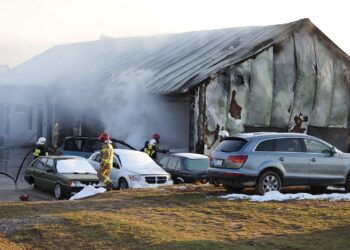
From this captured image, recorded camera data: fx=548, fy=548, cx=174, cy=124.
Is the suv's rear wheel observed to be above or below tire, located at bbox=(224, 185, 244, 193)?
below

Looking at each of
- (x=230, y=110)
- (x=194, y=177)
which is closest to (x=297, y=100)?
(x=230, y=110)

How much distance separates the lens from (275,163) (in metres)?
12.6

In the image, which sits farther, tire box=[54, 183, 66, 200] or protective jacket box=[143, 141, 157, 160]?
protective jacket box=[143, 141, 157, 160]

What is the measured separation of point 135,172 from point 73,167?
1899mm

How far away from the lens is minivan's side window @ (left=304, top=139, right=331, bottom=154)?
13.3 metres

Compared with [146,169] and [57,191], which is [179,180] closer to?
[146,169]

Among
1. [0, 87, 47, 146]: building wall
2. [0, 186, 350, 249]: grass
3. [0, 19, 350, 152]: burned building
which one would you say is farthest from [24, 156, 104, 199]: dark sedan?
[0, 87, 47, 146]: building wall

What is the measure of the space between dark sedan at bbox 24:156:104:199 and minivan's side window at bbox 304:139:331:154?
569cm

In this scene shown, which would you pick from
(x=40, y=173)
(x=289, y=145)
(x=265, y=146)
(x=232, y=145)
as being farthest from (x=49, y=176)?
(x=289, y=145)

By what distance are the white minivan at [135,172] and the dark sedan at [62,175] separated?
0.68m

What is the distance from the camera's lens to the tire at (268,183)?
12.5 meters

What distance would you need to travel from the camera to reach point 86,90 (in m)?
26.9

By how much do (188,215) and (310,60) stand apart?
14890 millimetres

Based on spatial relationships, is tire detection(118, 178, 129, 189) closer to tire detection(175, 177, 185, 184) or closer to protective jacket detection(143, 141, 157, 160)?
tire detection(175, 177, 185, 184)
